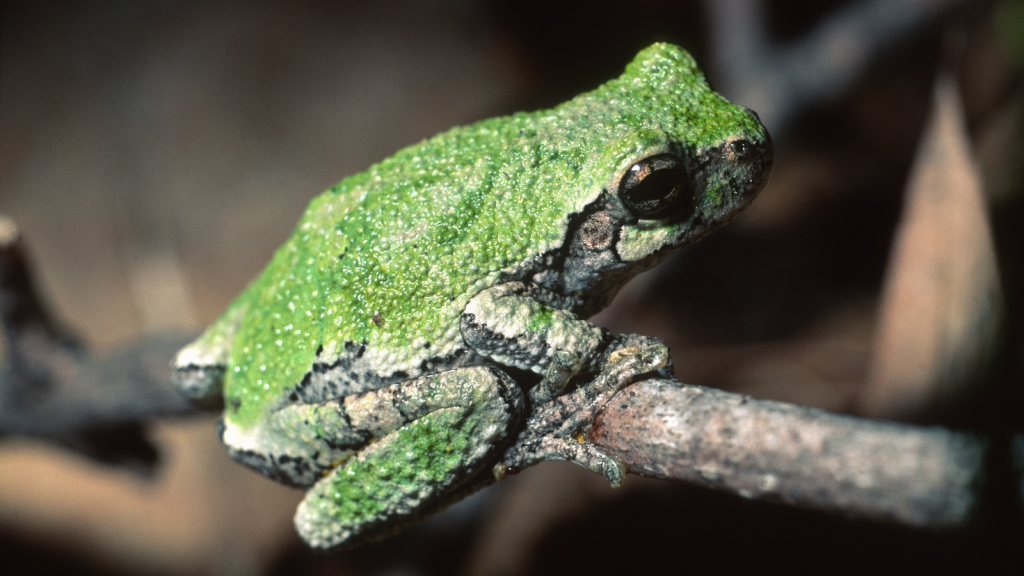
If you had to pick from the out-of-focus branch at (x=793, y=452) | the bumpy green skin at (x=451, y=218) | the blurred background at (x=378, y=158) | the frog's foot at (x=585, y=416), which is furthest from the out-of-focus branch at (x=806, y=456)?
the blurred background at (x=378, y=158)

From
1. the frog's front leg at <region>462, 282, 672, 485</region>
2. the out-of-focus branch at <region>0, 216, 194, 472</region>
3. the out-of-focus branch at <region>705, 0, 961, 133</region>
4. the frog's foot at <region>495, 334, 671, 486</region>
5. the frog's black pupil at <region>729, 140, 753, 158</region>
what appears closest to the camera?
the frog's foot at <region>495, 334, 671, 486</region>

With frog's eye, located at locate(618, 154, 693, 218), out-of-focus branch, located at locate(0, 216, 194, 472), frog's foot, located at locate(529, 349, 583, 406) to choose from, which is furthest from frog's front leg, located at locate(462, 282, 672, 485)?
out-of-focus branch, located at locate(0, 216, 194, 472)

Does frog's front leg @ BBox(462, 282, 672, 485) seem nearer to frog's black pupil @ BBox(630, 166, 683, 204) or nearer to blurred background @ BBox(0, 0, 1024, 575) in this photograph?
frog's black pupil @ BBox(630, 166, 683, 204)

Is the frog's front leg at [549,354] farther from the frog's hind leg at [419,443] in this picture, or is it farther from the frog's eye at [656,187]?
the frog's eye at [656,187]

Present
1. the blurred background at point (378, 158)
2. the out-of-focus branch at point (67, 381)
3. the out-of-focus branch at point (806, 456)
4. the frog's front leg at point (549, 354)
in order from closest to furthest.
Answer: the out-of-focus branch at point (806, 456) < the frog's front leg at point (549, 354) < the out-of-focus branch at point (67, 381) < the blurred background at point (378, 158)

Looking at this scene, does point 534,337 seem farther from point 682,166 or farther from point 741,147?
point 741,147
